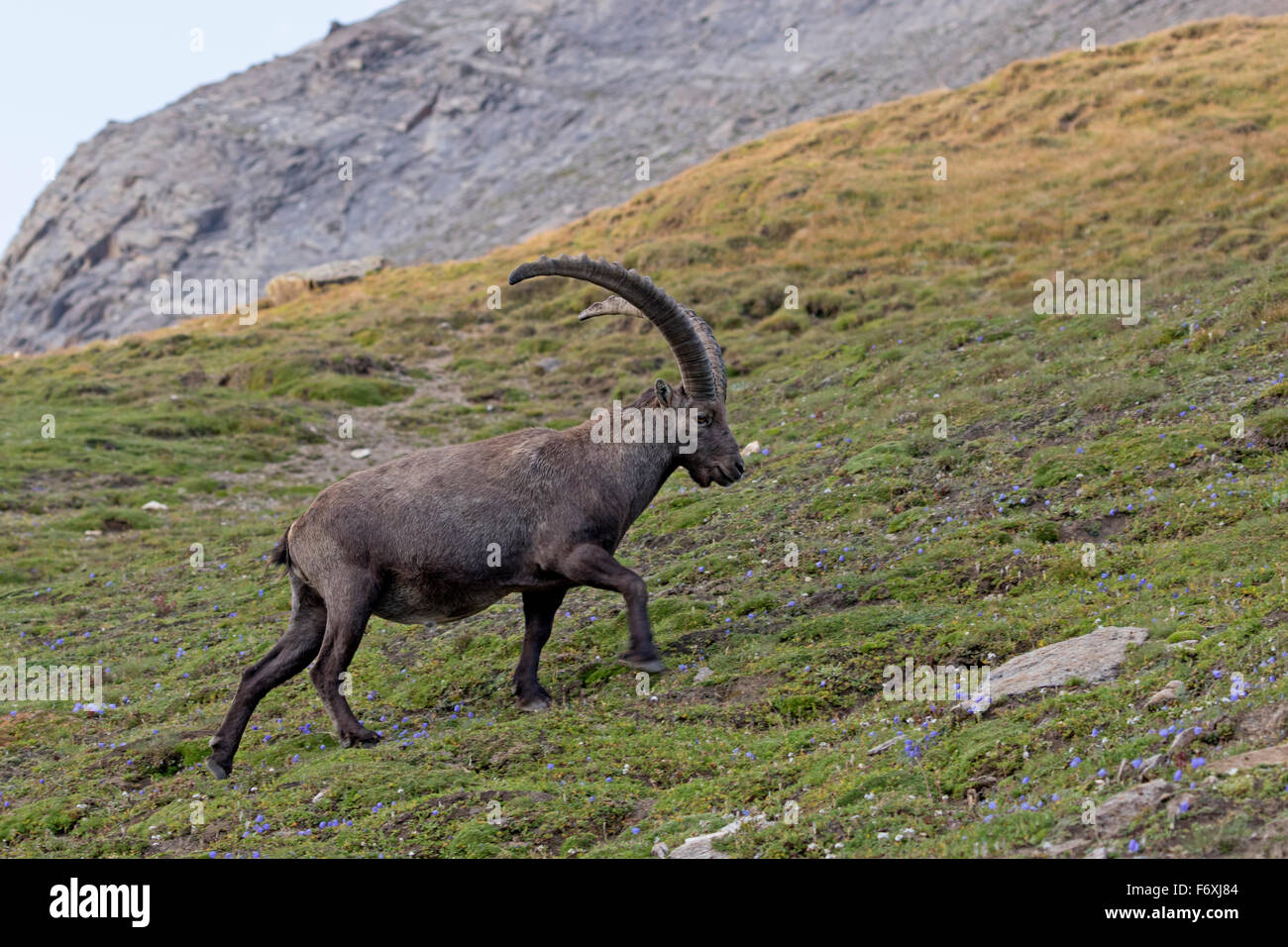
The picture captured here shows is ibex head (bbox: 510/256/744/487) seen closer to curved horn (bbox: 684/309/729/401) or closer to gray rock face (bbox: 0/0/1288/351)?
curved horn (bbox: 684/309/729/401)

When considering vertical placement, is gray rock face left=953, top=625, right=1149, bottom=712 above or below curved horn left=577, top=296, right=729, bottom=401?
below

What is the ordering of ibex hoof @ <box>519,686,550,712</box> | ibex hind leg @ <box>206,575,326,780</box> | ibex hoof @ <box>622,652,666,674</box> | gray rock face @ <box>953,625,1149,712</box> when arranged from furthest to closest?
ibex hoof @ <box>519,686,550,712</box> < ibex hind leg @ <box>206,575,326,780</box> < ibex hoof @ <box>622,652,666,674</box> < gray rock face @ <box>953,625,1149,712</box>

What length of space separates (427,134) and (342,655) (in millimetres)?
114071

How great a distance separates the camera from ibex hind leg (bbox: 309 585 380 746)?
10.7 meters

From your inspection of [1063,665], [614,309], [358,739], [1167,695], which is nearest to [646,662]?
[358,739]

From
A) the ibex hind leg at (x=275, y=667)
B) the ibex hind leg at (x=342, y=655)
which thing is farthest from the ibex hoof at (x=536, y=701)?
the ibex hind leg at (x=275, y=667)

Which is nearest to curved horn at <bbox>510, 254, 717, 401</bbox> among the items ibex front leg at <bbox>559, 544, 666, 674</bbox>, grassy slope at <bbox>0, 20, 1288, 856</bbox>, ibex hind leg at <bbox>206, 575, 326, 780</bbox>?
ibex front leg at <bbox>559, 544, 666, 674</bbox>

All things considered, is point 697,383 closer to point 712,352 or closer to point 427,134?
point 712,352

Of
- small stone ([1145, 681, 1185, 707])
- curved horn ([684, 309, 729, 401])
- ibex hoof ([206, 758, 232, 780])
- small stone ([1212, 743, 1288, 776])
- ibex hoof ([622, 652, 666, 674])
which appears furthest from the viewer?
curved horn ([684, 309, 729, 401])

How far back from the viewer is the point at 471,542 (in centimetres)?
1081

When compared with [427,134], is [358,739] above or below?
below

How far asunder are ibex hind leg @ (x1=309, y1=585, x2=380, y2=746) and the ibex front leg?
6.23ft
